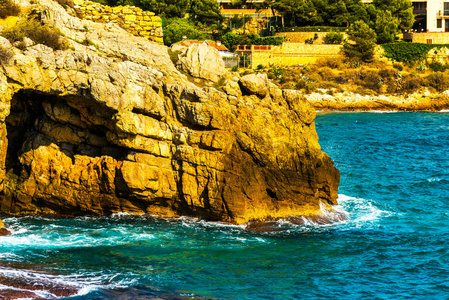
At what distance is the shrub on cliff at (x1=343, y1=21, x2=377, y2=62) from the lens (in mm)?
81000

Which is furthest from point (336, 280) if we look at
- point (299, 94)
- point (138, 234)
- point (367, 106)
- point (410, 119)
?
point (367, 106)

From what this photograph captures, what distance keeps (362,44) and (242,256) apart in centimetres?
6603

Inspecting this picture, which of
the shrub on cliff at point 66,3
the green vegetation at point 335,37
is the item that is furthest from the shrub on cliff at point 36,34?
the green vegetation at point 335,37

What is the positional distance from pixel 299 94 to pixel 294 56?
57554 millimetres

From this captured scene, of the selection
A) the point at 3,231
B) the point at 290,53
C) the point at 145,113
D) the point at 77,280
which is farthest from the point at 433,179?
the point at 290,53

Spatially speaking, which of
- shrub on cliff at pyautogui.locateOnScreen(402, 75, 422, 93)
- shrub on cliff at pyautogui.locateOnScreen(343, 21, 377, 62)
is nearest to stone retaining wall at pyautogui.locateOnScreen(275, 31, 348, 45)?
shrub on cliff at pyautogui.locateOnScreen(343, 21, 377, 62)

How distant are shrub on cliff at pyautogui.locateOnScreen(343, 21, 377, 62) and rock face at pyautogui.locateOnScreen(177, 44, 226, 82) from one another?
5651 cm

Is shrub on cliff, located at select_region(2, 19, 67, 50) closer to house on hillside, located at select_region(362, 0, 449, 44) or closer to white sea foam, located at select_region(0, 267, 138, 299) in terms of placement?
white sea foam, located at select_region(0, 267, 138, 299)

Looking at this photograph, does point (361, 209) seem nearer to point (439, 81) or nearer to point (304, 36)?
point (439, 81)

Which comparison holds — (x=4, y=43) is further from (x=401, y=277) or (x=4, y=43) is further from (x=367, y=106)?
(x=367, y=106)

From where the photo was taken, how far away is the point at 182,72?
27.3 m

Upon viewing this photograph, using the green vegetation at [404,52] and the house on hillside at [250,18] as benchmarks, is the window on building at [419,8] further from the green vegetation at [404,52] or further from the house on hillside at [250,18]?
the house on hillside at [250,18]

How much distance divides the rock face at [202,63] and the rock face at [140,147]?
A: 8.76 ft

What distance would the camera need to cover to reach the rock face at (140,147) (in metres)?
22.2
